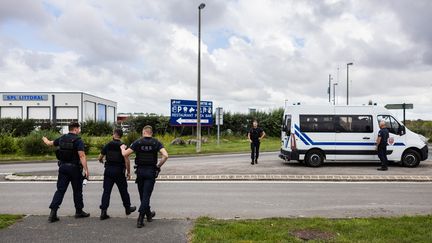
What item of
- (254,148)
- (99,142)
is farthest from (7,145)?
(254,148)

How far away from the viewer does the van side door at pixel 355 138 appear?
16.1 meters

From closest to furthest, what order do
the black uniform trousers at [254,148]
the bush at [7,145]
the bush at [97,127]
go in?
the black uniform trousers at [254,148] → the bush at [7,145] → the bush at [97,127]

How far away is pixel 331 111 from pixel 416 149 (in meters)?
3.20

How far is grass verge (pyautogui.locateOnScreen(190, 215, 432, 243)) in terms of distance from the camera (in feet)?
19.6

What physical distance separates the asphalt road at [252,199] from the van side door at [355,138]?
13.1 ft

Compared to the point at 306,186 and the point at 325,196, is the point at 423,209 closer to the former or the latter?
the point at 325,196

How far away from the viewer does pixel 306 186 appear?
11773mm

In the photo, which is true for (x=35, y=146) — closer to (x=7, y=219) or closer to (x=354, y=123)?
(x=354, y=123)

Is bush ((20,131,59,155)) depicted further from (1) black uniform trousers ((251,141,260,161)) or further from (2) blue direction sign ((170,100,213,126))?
(1) black uniform trousers ((251,141,260,161))

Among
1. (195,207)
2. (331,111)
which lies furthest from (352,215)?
(331,111)

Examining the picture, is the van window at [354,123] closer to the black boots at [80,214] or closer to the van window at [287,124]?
the van window at [287,124]

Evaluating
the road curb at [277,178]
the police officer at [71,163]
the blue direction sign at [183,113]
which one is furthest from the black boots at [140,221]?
the blue direction sign at [183,113]

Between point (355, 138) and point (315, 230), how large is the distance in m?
10.3

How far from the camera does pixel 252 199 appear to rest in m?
9.78
